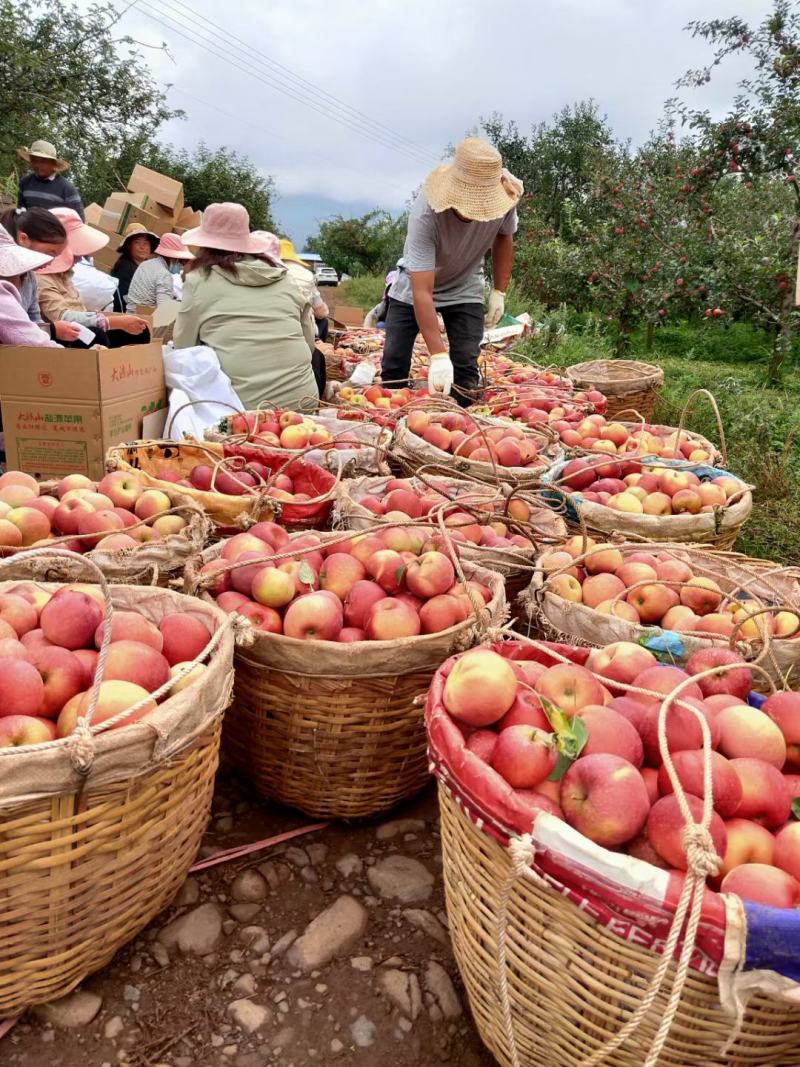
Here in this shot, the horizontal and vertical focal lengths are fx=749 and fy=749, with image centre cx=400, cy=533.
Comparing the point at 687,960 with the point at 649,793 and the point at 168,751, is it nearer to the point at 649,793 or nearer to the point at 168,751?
the point at 649,793

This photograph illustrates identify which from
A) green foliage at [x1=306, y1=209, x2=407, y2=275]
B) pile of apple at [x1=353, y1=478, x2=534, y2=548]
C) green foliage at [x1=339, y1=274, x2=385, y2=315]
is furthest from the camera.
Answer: green foliage at [x1=306, y1=209, x2=407, y2=275]

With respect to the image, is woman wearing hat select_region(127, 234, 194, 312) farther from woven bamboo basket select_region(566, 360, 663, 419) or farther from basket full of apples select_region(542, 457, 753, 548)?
basket full of apples select_region(542, 457, 753, 548)

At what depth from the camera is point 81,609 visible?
1.66m

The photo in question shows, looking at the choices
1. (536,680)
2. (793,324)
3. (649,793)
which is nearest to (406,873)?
(536,680)

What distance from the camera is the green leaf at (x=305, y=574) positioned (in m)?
2.06

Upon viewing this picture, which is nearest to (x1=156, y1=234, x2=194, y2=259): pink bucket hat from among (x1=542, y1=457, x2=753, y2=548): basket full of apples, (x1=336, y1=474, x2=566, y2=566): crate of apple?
(x1=336, y1=474, x2=566, y2=566): crate of apple

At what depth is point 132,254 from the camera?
27.0ft

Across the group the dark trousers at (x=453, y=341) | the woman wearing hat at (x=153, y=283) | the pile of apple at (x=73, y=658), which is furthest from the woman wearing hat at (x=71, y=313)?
the pile of apple at (x=73, y=658)

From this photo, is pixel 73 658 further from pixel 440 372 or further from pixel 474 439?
pixel 440 372

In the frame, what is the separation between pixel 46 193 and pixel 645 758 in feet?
27.9

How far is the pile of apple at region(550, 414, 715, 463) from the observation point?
3.98 m

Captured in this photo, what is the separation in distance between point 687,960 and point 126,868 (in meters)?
1.02

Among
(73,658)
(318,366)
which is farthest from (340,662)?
(318,366)

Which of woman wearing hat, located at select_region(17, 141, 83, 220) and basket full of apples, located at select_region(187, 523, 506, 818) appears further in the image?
woman wearing hat, located at select_region(17, 141, 83, 220)
